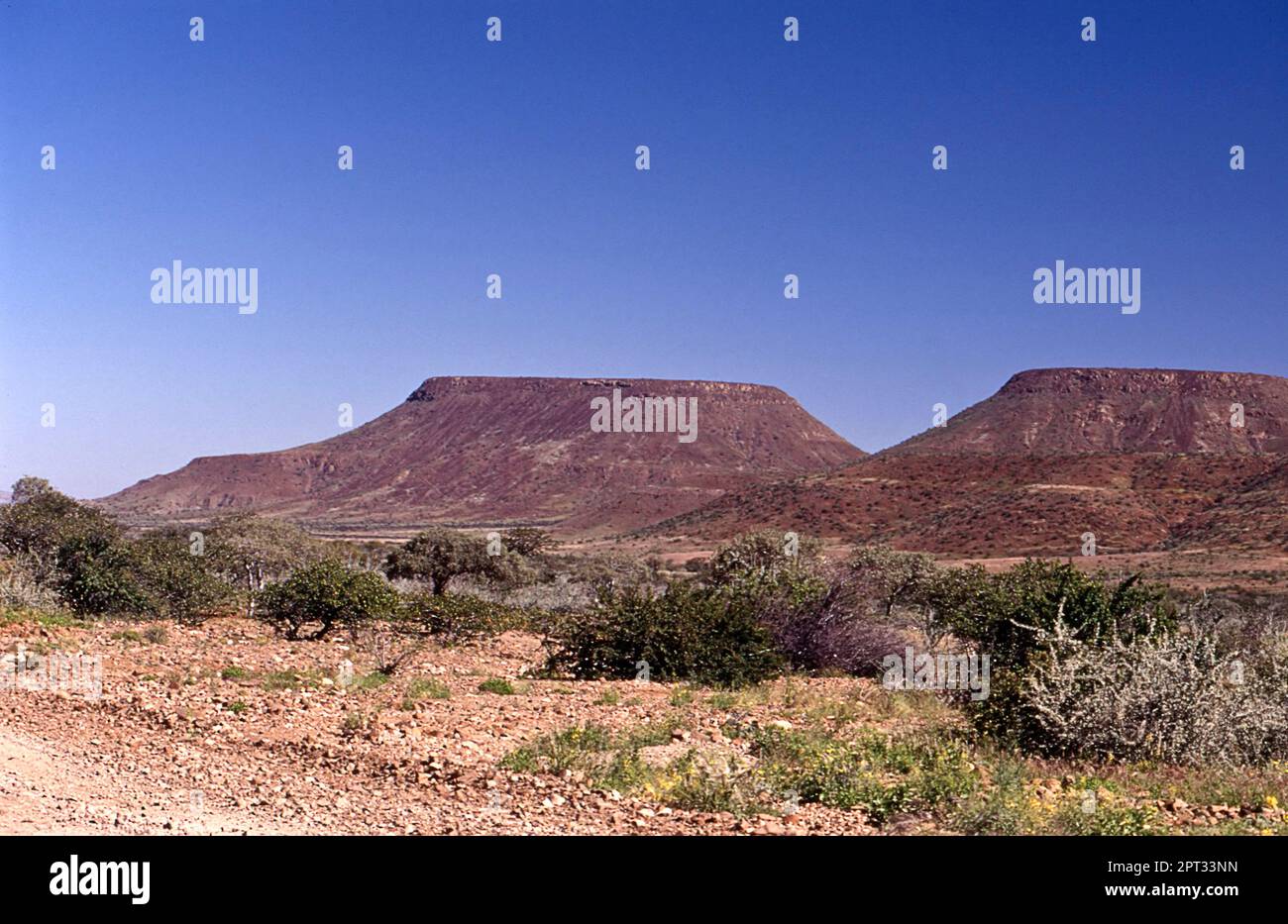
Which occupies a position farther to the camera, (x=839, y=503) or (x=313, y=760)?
(x=839, y=503)

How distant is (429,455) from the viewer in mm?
140125

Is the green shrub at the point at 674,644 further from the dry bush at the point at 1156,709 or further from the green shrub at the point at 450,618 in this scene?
the dry bush at the point at 1156,709

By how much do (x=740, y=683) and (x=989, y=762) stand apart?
4880mm

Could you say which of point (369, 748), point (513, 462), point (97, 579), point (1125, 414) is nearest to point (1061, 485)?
point (1125, 414)

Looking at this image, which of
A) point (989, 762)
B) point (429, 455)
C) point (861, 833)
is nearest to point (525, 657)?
point (989, 762)

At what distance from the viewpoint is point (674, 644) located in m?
13.8

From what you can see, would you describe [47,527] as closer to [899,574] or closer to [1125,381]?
[899,574]

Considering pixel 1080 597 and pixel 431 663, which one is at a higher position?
pixel 1080 597

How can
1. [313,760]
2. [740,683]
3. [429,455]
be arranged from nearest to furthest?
[313,760] < [740,683] < [429,455]

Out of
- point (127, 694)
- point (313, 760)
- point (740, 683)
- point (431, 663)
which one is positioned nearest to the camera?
point (313, 760)

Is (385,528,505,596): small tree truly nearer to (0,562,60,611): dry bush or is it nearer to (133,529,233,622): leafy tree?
(133,529,233,622): leafy tree

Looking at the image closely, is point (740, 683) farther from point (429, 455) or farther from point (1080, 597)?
point (429, 455)

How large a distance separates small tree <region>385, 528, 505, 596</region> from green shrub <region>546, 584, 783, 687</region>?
1673 cm
